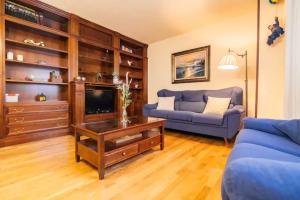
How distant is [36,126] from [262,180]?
338 centimetres

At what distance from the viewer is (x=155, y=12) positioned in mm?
3246

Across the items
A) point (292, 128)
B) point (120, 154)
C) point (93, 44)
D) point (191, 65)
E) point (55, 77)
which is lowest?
point (120, 154)

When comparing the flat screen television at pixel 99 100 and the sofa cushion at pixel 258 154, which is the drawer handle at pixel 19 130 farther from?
the sofa cushion at pixel 258 154

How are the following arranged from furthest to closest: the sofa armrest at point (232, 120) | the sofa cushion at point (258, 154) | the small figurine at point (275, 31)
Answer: the small figurine at point (275, 31), the sofa armrest at point (232, 120), the sofa cushion at point (258, 154)

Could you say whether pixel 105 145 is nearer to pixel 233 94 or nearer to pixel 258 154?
pixel 258 154

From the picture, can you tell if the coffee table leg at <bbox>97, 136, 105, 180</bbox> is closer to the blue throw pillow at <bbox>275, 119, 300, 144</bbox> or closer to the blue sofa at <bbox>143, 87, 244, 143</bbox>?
the blue throw pillow at <bbox>275, 119, 300, 144</bbox>

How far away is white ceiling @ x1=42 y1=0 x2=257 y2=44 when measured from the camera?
2.93m

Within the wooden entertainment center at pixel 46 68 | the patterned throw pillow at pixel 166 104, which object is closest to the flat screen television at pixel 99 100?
the wooden entertainment center at pixel 46 68

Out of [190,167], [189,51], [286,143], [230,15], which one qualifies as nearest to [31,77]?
[190,167]

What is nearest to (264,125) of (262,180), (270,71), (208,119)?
(208,119)

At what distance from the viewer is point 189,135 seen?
10.7 ft

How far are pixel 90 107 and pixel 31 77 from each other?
1266 mm

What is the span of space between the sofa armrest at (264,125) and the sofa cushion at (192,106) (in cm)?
184

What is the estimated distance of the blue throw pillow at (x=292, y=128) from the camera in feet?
4.33
